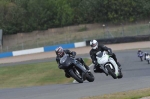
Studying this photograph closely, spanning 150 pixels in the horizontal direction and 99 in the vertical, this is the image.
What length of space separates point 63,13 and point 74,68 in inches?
2219

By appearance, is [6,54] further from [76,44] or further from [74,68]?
[74,68]

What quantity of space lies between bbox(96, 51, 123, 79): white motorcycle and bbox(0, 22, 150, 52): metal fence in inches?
1309

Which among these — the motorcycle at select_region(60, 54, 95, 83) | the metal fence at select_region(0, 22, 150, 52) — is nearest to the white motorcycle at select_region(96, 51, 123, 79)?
the motorcycle at select_region(60, 54, 95, 83)

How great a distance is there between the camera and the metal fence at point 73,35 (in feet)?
168

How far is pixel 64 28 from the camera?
6900cm

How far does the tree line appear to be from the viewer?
68.6 meters

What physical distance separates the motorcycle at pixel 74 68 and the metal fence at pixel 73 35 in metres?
33.6

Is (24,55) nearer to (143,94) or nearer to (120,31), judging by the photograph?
(120,31)

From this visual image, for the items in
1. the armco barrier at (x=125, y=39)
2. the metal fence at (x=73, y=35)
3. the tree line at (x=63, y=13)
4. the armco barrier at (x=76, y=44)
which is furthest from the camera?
the tree line at (x=63, y=13)

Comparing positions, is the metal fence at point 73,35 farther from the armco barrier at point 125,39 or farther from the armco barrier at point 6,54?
the armco barrier at point 6,54

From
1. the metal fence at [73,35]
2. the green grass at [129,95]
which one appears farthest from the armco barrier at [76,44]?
the green grass at [129,95]

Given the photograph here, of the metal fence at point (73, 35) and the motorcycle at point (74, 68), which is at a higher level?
the motorcycle at point (74, 68)

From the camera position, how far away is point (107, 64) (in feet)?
54.3

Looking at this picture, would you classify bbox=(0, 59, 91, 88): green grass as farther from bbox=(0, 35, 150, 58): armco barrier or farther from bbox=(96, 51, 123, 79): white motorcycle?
bbox=(0, 35, 150, 58): armco barrier
